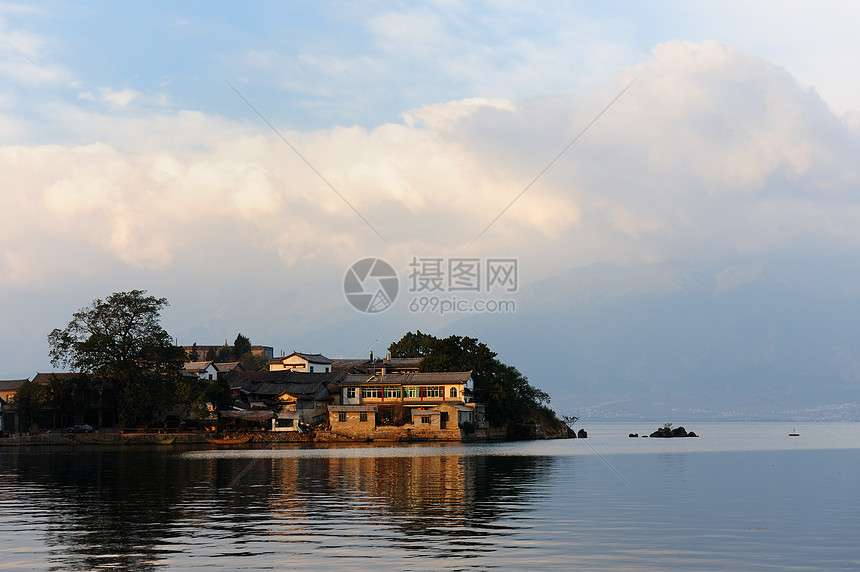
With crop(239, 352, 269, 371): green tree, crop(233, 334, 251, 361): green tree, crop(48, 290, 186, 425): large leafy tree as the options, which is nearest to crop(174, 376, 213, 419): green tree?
crop(48, 290, 186, 425): large leafy tree

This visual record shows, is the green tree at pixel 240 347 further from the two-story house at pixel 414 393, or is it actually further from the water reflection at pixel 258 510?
the water reflection at pixel 258 510

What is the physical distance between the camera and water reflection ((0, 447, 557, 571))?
68.7ft

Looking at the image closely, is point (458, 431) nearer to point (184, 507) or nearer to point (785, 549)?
point (184, 507)

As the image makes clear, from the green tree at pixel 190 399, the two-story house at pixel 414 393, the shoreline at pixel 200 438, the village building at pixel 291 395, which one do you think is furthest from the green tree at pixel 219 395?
the two-story house at pixel 414 393

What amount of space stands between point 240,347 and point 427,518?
157 meters

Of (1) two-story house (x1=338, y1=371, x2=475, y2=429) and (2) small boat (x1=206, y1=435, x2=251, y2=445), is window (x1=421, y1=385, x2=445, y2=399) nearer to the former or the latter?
(1) two-story house (x1=338, y1=371, x2=475, y2=429)

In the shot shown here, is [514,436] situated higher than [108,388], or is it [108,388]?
[108,388]

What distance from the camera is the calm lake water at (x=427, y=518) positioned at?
19.9 m

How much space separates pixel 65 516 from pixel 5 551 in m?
6.85

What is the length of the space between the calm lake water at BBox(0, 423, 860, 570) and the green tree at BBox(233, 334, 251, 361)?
128301 mm

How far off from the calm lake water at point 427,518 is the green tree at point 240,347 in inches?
5051

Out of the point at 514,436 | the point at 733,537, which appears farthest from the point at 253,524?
the point at 514,436

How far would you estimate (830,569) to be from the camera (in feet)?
62.6

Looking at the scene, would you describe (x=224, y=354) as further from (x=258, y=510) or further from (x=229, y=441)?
(x=258, y=510)
